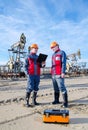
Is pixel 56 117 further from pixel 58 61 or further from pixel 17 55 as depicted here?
pixel 17 55

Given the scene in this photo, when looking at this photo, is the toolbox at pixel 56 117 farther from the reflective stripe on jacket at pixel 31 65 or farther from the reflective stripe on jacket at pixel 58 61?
the reflective stripe on jacket at pixel 31 65

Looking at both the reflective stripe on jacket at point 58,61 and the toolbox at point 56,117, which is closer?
the toolbox at point 56,117

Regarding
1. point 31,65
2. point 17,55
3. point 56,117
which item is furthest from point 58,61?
point 17,55

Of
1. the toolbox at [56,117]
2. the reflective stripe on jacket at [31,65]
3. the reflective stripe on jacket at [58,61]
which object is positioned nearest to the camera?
the toolbox at [56,117]

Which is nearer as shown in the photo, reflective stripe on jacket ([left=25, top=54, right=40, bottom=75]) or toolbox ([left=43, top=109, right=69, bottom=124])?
toolbox ([left=43, top=109, right=69, bottom=124])

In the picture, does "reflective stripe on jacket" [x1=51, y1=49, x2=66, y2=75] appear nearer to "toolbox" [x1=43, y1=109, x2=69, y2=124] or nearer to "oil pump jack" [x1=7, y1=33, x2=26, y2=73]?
"toolbox" [x1=43, y1=109, x2=69, y2=124]

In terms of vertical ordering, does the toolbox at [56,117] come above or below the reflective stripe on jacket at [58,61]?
below

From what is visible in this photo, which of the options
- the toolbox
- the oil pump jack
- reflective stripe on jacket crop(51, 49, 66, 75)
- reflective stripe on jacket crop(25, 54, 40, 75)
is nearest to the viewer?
the toolbox

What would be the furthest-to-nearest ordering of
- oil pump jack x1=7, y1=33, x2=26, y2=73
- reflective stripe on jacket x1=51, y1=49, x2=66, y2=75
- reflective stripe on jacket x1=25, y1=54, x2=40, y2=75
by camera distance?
oil pump jack x1=7, y1=33, x2=26, y2=73
reflective stripe on jacket x1=25, y1=54, x2=40, y2=75
reflective stripe on jacket x1=51, y1=49, x2=66, y2=75

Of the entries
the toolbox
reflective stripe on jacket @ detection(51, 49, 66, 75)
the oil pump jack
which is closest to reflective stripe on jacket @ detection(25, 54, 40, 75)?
reflective stripe on jacket @ detection(51, 49, 66, 75)

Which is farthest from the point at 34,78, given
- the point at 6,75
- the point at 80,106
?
the point at 6,75

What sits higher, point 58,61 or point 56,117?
point 58,61

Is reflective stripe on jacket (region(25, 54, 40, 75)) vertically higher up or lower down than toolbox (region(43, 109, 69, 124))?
higher up

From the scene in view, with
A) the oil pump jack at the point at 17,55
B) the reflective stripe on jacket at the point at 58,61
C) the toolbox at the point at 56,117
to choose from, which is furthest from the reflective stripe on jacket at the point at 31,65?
the oil pump jack at the point at 17,55
